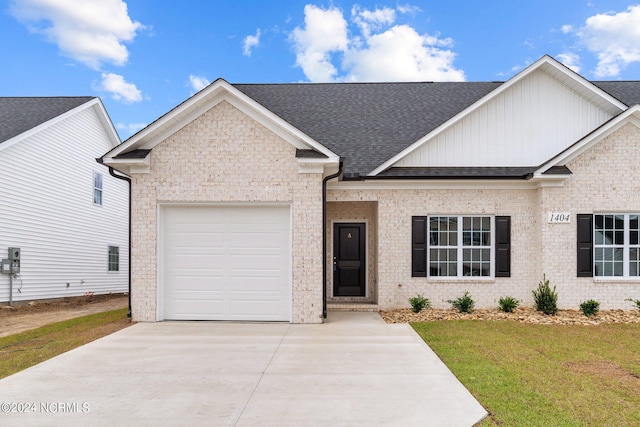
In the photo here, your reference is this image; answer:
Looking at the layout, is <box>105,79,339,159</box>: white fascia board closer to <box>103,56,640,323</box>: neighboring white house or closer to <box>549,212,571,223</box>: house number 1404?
<box>103,56,640,323</box>: neighboring white house

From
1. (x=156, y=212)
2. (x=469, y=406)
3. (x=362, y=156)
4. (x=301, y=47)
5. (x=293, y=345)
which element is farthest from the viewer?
(x=301, y=47)

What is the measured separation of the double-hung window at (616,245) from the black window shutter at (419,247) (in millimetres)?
4264

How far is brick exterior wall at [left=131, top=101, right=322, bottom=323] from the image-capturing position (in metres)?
9.48

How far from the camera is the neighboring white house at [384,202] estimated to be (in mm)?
9516

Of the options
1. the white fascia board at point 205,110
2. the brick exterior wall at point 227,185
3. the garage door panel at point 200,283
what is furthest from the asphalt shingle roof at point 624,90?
the garage door panel at point 200,283

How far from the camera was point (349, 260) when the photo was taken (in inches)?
489

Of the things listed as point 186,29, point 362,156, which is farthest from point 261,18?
point 362,156

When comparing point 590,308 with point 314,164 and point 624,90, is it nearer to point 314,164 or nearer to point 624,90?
point 314,164

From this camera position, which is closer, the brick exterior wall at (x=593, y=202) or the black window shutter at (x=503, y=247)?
the brick exterior wall at (x=593, y=202)

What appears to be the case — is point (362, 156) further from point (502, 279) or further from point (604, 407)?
point (604, 407)

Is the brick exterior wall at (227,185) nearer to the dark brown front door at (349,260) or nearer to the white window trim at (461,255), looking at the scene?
the dark brown front door at (349,260)

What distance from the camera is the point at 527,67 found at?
11898mm

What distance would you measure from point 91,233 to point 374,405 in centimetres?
1713

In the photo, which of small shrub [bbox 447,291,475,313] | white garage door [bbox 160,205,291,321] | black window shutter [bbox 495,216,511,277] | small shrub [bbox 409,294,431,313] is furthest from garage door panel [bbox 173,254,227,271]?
black window shutter [bbox 495,216,511,277]
